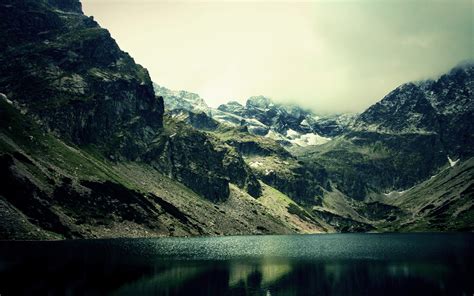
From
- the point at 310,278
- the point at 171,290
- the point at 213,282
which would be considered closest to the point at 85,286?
the point at 171,290

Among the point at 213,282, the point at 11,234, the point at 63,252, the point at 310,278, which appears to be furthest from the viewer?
the point at 11,234

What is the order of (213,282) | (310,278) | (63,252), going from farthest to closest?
1. (63,252)
2. (310,278)
3. (213,282)

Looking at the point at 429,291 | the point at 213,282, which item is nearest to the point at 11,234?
the point at 213,282

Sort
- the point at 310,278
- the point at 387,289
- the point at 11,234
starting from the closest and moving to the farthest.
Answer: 1. the point at 387,289
2. the point at 310,278
3. the point at 11,234

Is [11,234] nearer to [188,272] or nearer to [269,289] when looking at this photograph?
[188,272]

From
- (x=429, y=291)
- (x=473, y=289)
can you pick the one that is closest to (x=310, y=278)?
(x=429, y=291)

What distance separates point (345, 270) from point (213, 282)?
1595 inches

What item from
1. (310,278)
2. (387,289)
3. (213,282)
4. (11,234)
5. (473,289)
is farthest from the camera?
(11,234)

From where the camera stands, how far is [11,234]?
171 meters

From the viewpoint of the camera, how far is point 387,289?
3243 inches

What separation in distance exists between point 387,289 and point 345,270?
103 feet

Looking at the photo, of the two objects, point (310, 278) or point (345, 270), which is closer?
point (310, 278)

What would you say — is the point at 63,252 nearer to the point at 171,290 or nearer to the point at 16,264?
the point at 16,264

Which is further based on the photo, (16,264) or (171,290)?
(16,264)
